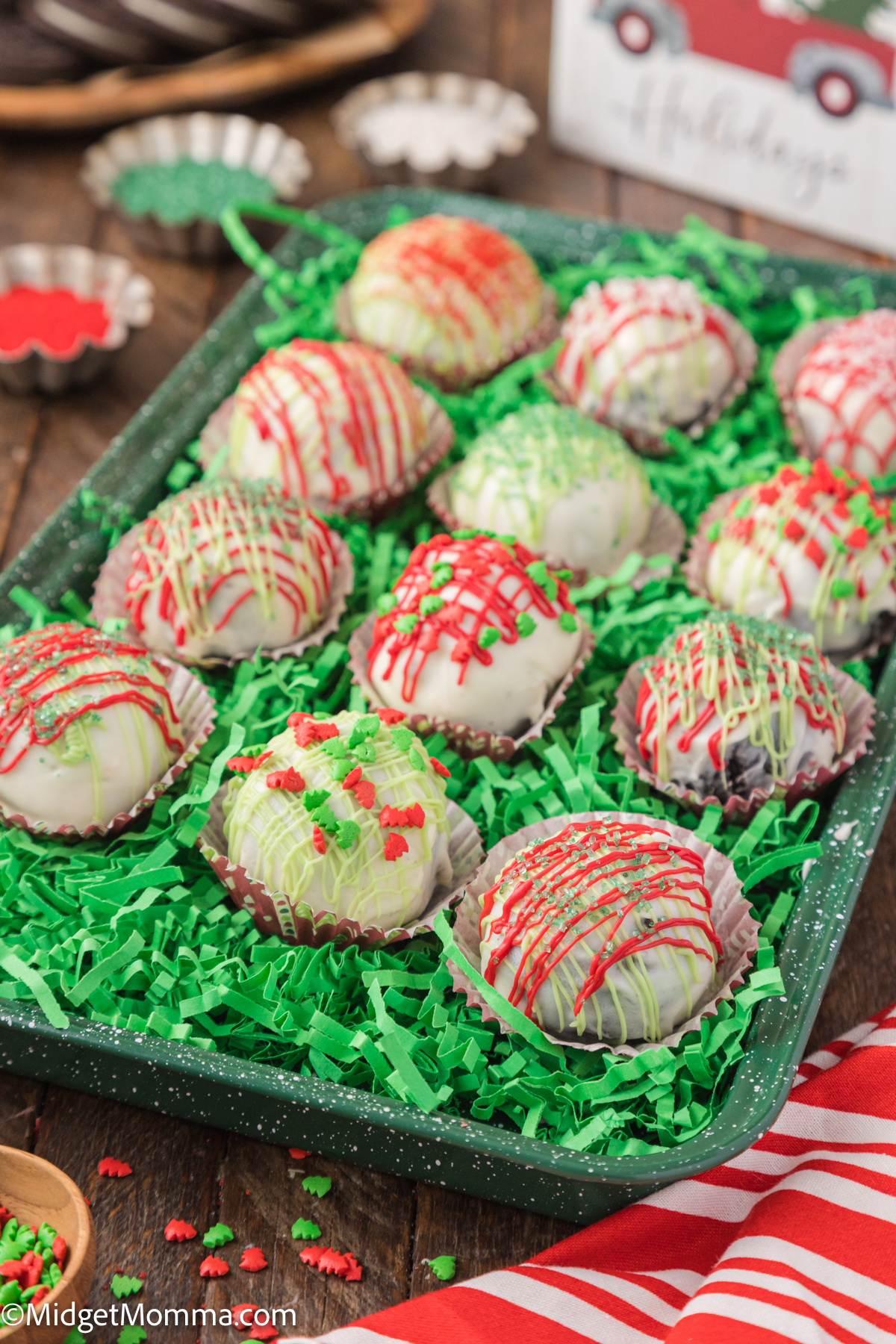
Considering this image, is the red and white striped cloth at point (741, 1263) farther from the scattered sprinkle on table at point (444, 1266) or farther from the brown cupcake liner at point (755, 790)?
the brown cupcake liner at point (755, 790)

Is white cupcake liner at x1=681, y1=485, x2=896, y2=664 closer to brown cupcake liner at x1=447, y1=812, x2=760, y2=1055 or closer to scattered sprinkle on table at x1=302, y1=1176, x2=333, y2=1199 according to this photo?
brown cupcake liner at x1=447, y1=812, x2=760, y2=1055

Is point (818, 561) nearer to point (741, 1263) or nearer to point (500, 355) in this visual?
point (500, 355)

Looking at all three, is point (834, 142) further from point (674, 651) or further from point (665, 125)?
point (674, 651)

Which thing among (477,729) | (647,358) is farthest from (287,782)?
(647,358)

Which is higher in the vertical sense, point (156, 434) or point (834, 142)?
point (834, 142)

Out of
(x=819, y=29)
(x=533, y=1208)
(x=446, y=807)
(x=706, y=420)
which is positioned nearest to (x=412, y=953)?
(x=446, y=807)

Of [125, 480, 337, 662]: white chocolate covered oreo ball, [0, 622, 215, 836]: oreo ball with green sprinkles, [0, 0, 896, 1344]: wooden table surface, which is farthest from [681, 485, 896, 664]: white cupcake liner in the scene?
[0, 622, 215, 836]: oreo ball with green sprinkles
